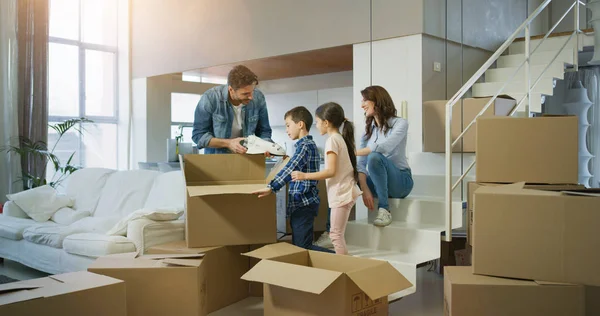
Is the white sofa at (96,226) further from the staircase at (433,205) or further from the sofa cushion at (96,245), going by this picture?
the staircase at (433,205)

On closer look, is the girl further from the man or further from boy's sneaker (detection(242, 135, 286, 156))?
the man

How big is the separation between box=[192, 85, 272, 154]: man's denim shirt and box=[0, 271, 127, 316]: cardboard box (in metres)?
1.29

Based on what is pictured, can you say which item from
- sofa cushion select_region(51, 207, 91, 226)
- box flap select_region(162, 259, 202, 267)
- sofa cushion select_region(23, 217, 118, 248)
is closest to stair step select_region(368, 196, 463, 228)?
box flap select_region(162, 259, 202, 267)

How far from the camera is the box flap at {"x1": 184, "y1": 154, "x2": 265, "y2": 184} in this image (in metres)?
3.19

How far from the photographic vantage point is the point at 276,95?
25.4ft

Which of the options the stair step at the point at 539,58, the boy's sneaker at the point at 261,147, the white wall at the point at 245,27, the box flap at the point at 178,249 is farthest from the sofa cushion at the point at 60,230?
the stair step at the point at 539,58

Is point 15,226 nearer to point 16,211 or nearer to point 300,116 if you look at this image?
point 16,211

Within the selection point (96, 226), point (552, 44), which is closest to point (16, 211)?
point (96, 226)

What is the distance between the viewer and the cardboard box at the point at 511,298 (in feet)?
6.87

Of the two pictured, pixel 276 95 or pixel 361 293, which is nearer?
pixel 361 293

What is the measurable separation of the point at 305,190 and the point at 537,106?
2.47 m

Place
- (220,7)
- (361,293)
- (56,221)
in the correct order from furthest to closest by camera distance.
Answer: (220,7) → (56,221) → (361,293)

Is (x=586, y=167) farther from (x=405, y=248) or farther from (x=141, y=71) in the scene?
(x=141, y=71)

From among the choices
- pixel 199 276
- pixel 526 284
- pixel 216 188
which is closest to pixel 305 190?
pixel 216 188
